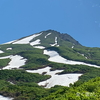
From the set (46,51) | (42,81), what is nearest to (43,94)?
(42,81)

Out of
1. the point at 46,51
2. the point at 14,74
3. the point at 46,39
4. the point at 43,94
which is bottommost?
the point at 43,94

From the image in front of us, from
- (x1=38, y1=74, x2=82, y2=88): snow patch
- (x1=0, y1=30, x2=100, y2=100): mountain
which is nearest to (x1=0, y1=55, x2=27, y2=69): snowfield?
(x1=0, y1=30, x2=100, y2=100): mountain

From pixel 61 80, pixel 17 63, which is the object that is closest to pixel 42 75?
pixel 61 80

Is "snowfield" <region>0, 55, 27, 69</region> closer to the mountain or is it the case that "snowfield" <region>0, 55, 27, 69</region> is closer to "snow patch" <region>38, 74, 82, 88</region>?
the mountain

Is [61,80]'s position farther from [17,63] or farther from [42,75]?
[17,63]

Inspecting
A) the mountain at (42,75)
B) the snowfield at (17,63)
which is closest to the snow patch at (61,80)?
the mountain at (42,75)

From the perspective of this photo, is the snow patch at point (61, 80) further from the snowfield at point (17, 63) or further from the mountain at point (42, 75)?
the snowfield at point (17, 63)

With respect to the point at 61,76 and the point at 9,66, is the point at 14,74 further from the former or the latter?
the point at 9,66

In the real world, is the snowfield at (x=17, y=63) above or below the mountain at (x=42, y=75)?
above

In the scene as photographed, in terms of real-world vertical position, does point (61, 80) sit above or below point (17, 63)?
below

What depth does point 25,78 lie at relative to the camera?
2549 inches

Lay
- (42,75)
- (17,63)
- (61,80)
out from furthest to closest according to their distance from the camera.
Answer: (17,63)
(42,75)
(61,80)

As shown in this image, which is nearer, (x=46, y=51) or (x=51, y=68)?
(x=51, y=68)

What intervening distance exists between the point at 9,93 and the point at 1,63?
5579cm
